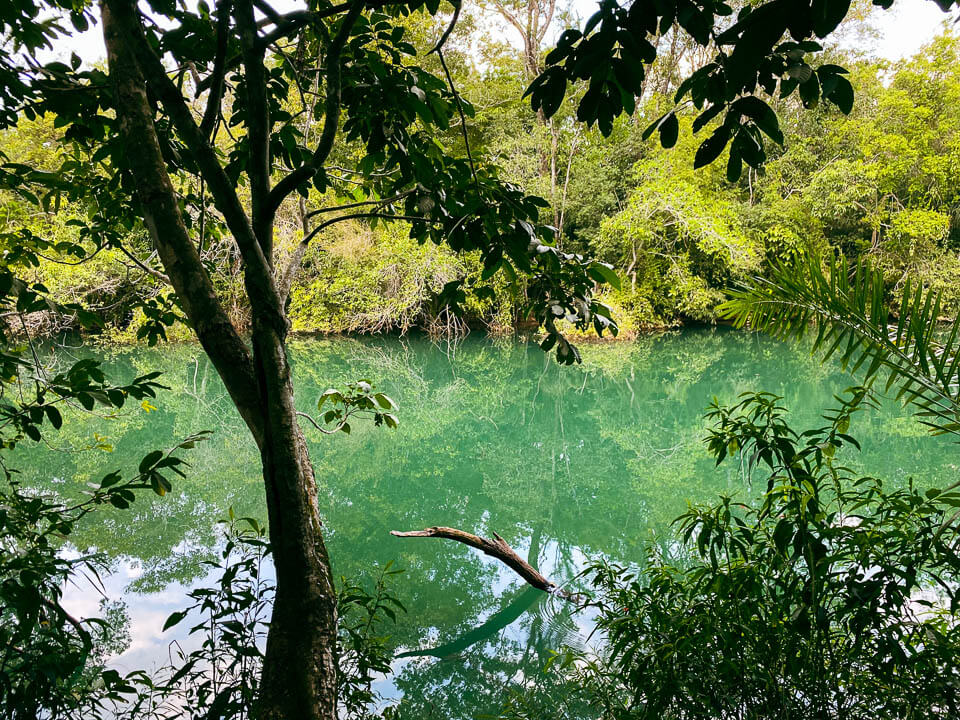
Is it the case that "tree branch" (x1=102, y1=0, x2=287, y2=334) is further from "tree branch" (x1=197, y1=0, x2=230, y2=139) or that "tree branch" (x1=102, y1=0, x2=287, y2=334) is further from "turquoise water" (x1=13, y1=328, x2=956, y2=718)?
"turquoise water" (x1=13, y1=328, x2=956, y2=718)

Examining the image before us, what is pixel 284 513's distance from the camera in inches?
49.7

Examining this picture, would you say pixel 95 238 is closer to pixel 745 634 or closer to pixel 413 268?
pixel 745 634

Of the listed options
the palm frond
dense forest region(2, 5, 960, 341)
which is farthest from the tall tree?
dense forest region(2, 5, 960, 341)

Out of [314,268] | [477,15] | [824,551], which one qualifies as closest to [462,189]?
[824,551]

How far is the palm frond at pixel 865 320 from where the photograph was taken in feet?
4.25

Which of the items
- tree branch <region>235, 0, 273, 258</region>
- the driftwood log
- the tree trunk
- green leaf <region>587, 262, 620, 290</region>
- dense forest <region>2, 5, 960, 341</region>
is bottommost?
the tree trunk

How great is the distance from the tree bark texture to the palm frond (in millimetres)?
1232

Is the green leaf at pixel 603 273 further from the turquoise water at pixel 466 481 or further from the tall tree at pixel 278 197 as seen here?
the turquoise water at pixel 466 481

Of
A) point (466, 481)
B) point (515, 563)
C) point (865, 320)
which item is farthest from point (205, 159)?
point (466, 481)

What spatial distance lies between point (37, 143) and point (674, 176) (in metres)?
15.6

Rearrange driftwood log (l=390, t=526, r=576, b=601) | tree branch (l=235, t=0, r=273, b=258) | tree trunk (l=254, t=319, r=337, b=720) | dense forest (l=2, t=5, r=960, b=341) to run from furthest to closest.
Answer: dense forest (l=2, t=5, r=960, b=341)
driftwood log (l=390, t=526, r=576, b=601)
tree trunk (l=254, t=319, r=337, b=720)
tree branch (l=235, t=0, r=273, b=258)

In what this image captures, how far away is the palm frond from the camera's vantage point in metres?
1.30

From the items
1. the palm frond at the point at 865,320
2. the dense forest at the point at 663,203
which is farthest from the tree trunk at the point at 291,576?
the dense forest at the point at 663,203

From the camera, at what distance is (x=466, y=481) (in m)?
4.74
